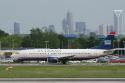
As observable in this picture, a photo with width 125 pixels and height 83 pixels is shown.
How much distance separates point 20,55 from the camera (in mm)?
89375

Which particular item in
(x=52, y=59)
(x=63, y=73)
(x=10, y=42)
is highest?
(x=10, y=42)

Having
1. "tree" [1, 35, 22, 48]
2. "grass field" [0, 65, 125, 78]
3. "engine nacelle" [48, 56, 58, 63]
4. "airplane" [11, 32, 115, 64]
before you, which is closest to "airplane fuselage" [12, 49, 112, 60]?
"airplane" [11, 32, 115, 64]

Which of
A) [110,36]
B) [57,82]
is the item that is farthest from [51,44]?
[57,82]

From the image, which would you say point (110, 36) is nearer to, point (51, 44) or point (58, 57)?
point (58, 57)

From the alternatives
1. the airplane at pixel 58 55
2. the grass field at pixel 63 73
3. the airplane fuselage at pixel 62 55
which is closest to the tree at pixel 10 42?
the airplane at pixel 58 55

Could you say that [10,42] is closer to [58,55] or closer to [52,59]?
[58,55]

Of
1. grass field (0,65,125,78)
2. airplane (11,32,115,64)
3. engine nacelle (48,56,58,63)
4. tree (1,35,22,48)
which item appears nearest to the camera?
grass field (0,65,125,78)

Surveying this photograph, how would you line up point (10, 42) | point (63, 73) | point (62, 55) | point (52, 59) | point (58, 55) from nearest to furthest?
1. point (63, 73)
2. point (52, 59)
3. point (62, 55)
4. point (58, 55)
5. point (10, 42)

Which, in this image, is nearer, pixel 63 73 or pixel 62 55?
pixel 63 73

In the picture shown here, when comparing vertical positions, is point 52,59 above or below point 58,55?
below

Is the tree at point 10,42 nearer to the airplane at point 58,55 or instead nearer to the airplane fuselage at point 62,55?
the airplane at point 58,55

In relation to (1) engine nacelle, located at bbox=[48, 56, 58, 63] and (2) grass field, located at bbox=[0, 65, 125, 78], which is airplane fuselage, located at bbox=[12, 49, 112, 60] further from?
(2) grass field, located at bbox=[0, 65, 125, 78]

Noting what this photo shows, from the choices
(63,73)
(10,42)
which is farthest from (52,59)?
(10,42)

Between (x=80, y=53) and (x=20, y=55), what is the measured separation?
11.0 m
